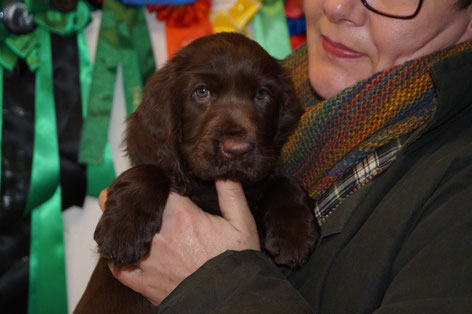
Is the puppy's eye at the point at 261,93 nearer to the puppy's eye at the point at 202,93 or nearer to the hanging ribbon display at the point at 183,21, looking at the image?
the puppy's eye at the point at 202,93

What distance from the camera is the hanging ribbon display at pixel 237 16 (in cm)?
323

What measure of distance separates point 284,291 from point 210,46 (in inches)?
40.1

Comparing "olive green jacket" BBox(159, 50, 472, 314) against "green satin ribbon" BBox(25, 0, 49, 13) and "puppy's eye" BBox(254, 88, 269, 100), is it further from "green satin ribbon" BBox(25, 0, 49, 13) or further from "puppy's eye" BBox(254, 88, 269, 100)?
"green satin ribbon" BBox(25, 0, 49, 13)

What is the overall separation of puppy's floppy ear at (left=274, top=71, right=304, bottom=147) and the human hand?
511 millimetres

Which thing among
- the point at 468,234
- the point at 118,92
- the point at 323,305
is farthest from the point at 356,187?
the point at 118,92

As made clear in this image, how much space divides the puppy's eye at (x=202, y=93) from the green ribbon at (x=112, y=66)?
3.79 ft

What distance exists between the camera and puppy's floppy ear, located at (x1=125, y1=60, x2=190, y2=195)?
5.85ft

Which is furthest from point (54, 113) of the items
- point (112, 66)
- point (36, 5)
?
point (36, 5)

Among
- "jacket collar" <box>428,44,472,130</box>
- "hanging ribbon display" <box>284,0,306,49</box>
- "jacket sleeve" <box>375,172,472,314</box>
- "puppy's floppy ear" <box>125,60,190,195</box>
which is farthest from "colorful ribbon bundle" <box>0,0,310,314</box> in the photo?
"jacket sleeve" <box>375,172,472,314</box>


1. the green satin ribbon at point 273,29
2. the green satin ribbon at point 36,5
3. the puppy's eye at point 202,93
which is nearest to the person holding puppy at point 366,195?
the puppy's eye at point 202,93

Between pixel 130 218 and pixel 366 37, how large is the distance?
107 cm

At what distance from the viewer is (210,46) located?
189 centimetres

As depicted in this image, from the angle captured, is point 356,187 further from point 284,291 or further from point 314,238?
point 284,291

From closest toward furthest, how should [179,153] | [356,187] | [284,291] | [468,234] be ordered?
[468,234] → [284,291] → [356,187] → [179,153]
